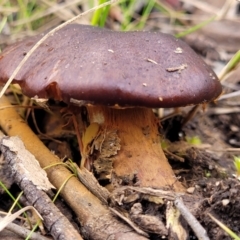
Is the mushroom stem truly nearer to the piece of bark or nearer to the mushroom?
the mushroom

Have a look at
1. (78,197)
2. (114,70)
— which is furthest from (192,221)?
(114,70)

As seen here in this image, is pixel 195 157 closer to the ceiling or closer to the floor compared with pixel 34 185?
closer to the floor

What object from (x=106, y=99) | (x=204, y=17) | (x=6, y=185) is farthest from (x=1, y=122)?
(x=204, y=17)

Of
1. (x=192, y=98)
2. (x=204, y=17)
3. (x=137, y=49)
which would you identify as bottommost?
(x=204, y=17)

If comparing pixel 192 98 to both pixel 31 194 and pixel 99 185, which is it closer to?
pixel 99 185

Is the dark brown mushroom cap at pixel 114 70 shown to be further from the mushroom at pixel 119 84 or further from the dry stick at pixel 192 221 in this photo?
the dry stick at pixel 192 221

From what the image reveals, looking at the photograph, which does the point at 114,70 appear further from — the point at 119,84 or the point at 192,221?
the point at 192,221
